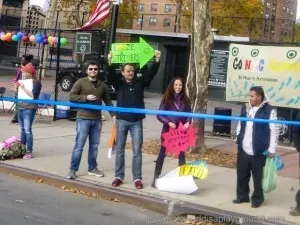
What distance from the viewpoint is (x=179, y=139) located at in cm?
737

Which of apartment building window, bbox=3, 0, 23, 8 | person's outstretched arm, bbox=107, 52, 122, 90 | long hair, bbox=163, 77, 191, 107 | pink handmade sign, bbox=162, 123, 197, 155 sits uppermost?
apartment building window, bbox=3, 0, 23, 8

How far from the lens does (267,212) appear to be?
6.53 m

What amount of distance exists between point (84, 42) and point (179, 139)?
26.3 ft

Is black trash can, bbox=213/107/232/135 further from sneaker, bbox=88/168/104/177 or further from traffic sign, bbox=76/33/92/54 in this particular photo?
sneaker, bbox=88/168/104/177

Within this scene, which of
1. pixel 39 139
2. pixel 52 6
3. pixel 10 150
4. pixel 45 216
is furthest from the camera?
pixel 52 6

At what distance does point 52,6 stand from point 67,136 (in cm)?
1981

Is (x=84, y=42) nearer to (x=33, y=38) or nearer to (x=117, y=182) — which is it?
(x=33, y=38)

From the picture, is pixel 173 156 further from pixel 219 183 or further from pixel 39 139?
pixel 39 139

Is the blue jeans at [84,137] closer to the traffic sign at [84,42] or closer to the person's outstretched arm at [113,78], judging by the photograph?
the person's outstretched arm at [113,78]

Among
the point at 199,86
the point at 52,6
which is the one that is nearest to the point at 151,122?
the point at 199,86

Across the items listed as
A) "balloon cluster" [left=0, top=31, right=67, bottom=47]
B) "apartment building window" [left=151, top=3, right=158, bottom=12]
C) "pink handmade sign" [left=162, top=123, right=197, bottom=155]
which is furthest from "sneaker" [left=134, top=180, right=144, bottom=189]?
"apartment building window" [left=151, top=3, right=158, bottom=12]

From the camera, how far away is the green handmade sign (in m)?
7.18

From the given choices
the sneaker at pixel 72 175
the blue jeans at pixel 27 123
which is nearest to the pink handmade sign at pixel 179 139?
the sneaker at pixel 72 175

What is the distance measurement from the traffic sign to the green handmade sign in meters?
7.23
